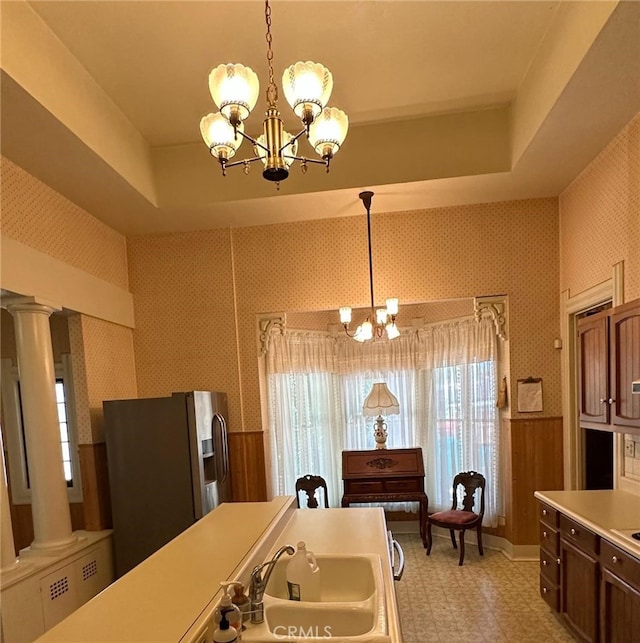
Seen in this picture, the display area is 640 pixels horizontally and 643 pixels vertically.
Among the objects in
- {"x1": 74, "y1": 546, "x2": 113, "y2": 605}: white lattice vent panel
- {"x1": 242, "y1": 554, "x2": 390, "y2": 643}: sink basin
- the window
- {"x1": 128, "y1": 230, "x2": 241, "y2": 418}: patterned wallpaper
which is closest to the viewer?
{"x1": 242, "y1": 554, "x2": 390, "y2": 643}: sink basin

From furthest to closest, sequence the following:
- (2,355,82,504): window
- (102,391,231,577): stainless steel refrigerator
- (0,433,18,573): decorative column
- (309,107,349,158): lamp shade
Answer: (2,355,82,504): window → (102,391,231,577): stainless steel refrigerator → (0,433,18,573): decorative column → (309,107,349,158): lamp shade

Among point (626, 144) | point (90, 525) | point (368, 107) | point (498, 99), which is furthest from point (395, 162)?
point (90, 525)

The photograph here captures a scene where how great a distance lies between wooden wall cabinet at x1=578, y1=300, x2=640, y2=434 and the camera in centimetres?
249

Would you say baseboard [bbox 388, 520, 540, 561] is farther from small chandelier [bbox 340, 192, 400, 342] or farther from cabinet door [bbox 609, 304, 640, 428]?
small chandelier [bbox 340, 192, 400, 342]

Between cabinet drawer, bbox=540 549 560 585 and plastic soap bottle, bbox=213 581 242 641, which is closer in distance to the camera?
plastic soap bottle, bbox=213 581 242 641

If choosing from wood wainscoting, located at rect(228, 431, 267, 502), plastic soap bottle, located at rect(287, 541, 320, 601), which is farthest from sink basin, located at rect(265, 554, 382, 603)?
wood wainscoting, located at rect(228, 431, 267, 502)

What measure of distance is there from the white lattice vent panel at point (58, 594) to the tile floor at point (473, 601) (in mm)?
2346

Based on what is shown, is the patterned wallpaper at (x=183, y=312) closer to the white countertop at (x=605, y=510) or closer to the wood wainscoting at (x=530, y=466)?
the wood wainscoting at (x=530, y=466)

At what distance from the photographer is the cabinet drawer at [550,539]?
115 inches

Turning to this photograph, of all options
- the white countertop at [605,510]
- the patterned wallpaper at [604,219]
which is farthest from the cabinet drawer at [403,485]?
the patterned wallpaper at [604,219]

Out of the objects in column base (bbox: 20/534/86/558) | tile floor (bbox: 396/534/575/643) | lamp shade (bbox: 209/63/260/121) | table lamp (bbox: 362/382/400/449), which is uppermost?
lamp shade (bbox: 209/63/260/121)

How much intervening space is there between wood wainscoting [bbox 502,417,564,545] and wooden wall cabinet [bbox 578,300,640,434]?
3.35 ft

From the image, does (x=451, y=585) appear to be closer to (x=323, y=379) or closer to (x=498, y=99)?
(x=323, y=379)

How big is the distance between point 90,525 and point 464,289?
3856 millimetres
